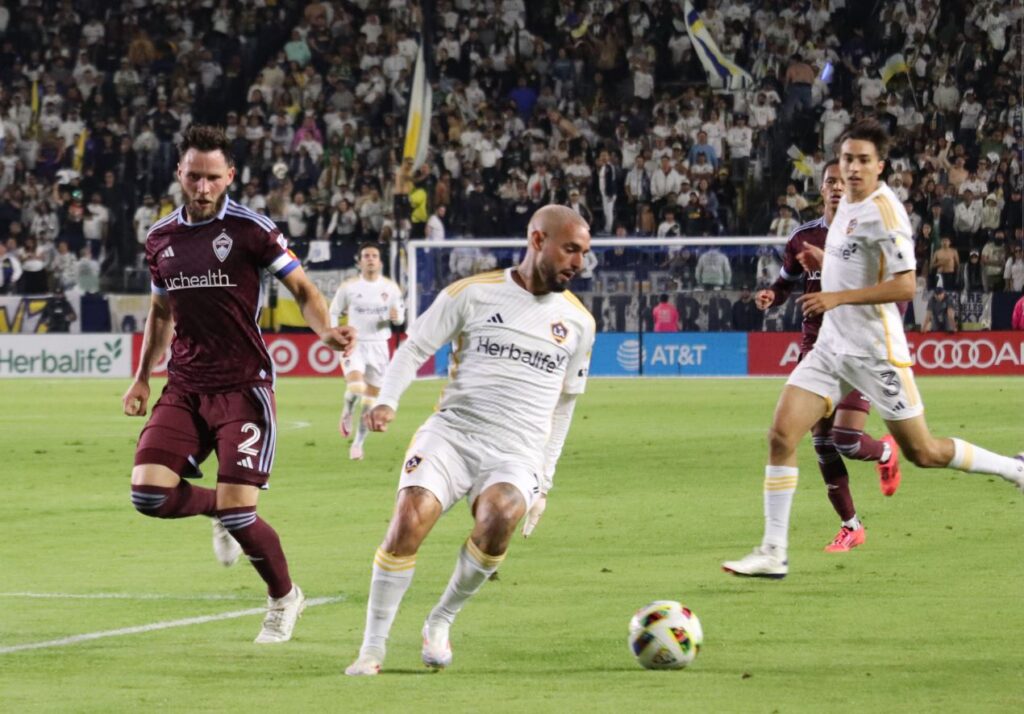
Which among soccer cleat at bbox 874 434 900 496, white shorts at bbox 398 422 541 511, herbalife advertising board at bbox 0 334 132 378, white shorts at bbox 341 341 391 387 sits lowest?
herbalife advertising board at bbox 0 334 132 378

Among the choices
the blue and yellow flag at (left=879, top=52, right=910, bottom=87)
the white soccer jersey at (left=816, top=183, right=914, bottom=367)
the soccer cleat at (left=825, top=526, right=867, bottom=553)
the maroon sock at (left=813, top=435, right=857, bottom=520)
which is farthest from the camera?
the blue and yellow flag at (left=879, top=52, right=910, bottom=87)

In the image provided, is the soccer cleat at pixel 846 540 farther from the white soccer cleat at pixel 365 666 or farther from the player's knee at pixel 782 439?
the white soccer cleat at pixel 365 666

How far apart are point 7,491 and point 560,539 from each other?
584 cm

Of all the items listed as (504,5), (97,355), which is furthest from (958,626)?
(504,5)

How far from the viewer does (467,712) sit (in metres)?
6.50

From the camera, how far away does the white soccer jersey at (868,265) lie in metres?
9.91

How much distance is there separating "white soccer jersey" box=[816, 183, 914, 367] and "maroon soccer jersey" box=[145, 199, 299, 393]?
334 cm

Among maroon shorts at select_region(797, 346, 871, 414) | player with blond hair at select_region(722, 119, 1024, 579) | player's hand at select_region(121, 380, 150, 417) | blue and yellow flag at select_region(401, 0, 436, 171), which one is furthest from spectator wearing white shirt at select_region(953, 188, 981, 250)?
player's hand at select_region(121, 380, 150, 417)

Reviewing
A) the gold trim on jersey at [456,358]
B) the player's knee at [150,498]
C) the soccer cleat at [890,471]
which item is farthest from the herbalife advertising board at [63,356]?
the gold trim on jersey at [456,358]

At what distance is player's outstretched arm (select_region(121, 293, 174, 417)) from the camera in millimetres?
8633

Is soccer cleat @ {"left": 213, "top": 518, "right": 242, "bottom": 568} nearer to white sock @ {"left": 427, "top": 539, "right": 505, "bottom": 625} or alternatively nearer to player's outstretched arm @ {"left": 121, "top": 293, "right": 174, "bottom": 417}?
player's outstretched arm @ {"left": 121, "top": 293, "right": 174, "bottom": 417}

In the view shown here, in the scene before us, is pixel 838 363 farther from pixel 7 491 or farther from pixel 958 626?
pixel 7 491

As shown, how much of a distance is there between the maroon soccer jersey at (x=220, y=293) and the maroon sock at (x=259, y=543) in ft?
1.96

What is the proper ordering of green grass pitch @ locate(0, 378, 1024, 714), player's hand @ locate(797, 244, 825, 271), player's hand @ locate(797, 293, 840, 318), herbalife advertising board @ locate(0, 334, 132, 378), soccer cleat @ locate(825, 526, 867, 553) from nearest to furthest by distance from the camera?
green grass pitch @ locate(0, 378, 1024, 714) < player's hand @ locate(797, 293, 840, 318) < player's hand @ locate(797, 244, 825, 271) < soccer cleat @ locate(825, 526, 867, 553) < herbalife advertising board @ locate(0, 334, 132, 378)
